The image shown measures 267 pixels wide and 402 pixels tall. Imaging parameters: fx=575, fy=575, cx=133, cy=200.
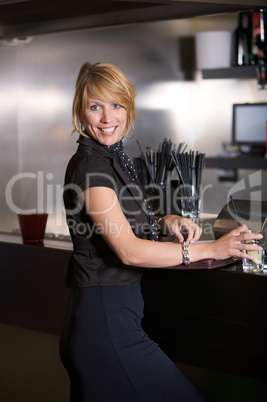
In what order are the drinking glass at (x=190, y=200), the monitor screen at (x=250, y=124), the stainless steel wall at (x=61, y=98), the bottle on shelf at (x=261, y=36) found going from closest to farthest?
the drinking glass at (x=190, y=200), the stainless steel wall at (x=61, y=98), the bottle on shelf at (x=261, y=36), the monitor screen at (x=250, y=124)

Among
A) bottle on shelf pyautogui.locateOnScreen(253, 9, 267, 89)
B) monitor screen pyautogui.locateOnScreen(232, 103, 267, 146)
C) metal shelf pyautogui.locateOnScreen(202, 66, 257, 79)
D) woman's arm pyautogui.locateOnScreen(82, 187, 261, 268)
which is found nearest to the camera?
woman's arm pyautogui.locateOnScreen(82, 187, 261, 268)

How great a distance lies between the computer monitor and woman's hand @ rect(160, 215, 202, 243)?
2.54m

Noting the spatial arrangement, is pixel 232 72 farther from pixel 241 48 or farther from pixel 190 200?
pixel 190 200

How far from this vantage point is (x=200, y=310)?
1.73 m

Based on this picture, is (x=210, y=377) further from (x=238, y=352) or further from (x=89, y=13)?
(x=89, y=13)

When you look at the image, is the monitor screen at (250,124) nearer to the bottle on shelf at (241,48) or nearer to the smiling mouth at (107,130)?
the bottle on shelf at (241,48)

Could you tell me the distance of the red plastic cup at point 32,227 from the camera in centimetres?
221

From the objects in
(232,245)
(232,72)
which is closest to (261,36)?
(232,72)

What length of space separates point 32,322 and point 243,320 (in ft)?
2.97

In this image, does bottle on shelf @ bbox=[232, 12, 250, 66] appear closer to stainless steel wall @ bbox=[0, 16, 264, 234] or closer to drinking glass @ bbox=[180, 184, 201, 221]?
stainless steel wall @ bbox=[0, 16, 264, 234]

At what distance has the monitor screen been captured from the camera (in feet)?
13.8

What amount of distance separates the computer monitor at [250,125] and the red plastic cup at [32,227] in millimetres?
2398

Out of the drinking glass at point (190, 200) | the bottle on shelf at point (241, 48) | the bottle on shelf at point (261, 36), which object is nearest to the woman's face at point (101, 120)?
the drinking glass at point (190, 200)

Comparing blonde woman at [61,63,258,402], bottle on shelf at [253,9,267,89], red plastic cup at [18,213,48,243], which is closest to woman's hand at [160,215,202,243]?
blonde woman at [61,63,258,402]
